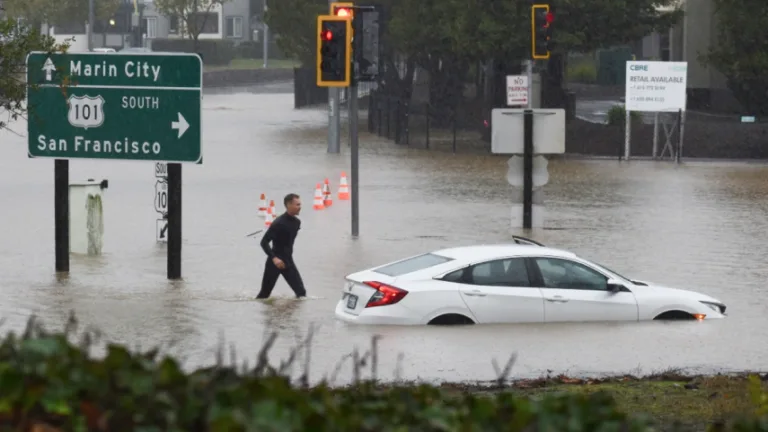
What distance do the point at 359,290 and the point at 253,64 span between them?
9206cm

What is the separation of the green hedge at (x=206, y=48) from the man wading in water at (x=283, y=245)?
82.1 m

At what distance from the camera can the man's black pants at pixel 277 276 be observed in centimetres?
1930

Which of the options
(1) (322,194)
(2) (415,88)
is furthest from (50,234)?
→ (2) (415,88)

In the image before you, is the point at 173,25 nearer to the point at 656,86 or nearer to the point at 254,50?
the point at 254,50

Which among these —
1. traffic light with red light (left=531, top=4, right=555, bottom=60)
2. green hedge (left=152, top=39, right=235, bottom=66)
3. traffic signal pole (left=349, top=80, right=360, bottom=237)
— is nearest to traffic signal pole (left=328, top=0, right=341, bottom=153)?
traffic light with red light (left=531, top=4, right=555, bottom=60)

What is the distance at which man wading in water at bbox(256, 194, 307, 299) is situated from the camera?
19.2 m

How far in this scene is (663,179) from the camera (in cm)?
3950

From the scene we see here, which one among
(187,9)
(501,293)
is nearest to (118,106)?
(501,293)

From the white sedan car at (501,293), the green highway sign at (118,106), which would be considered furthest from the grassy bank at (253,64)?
the white sedan car at (501,293)

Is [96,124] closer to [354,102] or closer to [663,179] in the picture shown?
[354,102]

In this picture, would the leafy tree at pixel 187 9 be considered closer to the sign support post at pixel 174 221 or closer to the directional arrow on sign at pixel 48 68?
the directional arrow on sign at pixel 48 68

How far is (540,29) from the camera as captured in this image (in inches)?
1326

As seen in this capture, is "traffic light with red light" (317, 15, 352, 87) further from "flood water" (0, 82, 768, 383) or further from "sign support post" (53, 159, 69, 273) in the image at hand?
"sign support post" (53, 159, 69, 273)

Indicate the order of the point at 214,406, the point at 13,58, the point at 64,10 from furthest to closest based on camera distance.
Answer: the point at 64,10, the point at 13,58, the point at 214,406
